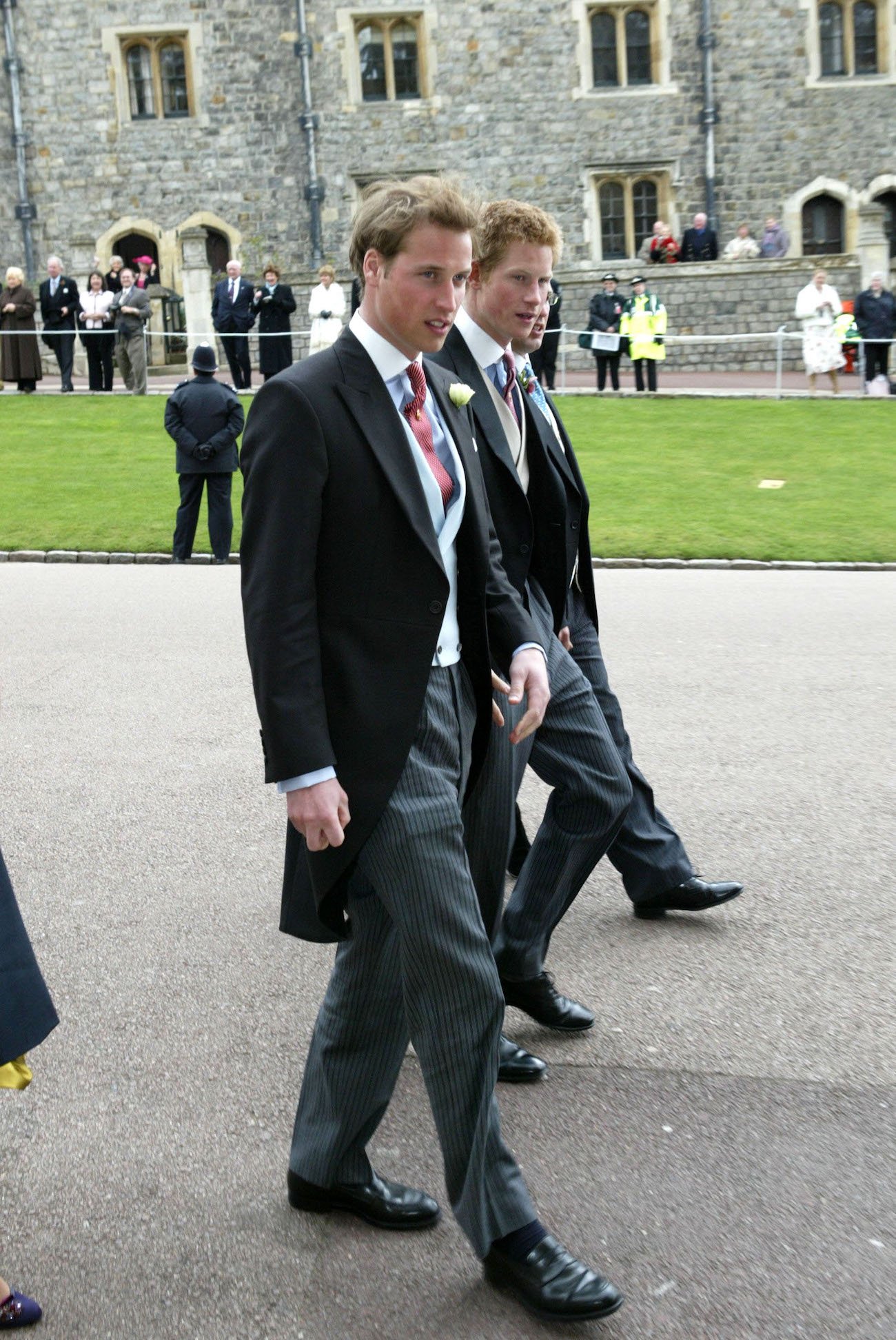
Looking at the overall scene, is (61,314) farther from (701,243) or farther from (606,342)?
(701,243)

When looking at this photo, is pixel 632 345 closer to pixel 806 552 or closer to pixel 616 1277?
pixel 806 552

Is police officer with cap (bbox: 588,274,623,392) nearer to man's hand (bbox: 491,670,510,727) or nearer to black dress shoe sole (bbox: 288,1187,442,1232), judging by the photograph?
man's hand (bbox: 491,670,510,727)

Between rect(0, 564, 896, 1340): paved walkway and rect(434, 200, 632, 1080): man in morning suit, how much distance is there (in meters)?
0.26

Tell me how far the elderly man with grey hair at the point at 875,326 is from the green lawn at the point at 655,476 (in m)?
1.80

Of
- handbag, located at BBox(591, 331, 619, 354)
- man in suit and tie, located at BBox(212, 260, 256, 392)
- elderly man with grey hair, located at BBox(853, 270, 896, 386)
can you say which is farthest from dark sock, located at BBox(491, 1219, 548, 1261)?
man in suit and tie, located at BBox(212, 260, 256, 392)

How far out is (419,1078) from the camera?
4.37 m

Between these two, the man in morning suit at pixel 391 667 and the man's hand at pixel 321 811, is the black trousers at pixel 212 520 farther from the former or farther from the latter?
the man's hand at pixel 321 811

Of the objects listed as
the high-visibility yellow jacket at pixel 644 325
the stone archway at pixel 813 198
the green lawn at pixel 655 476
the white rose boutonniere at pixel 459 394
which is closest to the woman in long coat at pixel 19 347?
the green lawn at pixel 655 476

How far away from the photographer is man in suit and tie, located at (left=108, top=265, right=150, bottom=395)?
23609mm

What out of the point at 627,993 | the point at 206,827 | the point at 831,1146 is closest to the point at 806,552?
the point at 206,827

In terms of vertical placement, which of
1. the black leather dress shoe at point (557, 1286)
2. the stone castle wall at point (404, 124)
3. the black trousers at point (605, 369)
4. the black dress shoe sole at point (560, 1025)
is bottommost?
the black dress shoe sole at point (560, 1025)

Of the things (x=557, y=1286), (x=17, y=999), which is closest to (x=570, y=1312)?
(x=557, y=1286)

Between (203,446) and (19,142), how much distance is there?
2434 cm

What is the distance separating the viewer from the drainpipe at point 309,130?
114ft
